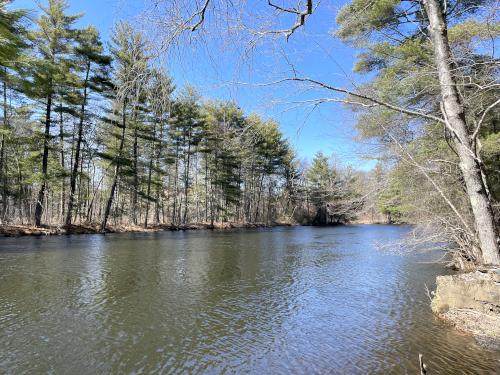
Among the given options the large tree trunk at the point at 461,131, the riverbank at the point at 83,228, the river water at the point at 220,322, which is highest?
the large tree trunk at the point at 461,131

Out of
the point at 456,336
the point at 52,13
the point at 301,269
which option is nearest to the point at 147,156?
the point at 52,13

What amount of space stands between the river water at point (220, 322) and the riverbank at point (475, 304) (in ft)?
0.83

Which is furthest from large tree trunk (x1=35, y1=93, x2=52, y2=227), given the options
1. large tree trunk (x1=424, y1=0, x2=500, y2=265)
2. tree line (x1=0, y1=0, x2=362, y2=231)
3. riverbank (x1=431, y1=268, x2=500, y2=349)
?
large tree trunk (x1=424, y1=0, x2=500, y2=265)

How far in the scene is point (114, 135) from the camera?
27.7 m

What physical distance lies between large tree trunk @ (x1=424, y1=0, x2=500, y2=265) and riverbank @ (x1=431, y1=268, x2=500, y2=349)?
0.86 metres

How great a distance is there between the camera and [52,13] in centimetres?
2305

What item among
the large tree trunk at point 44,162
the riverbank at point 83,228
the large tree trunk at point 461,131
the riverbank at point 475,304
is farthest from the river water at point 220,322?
the large tree trunk at point 44,162

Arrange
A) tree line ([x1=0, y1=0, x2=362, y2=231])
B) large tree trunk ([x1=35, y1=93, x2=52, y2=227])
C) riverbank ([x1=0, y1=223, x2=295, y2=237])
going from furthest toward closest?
large tree trunk ([x1=35, y1=93, x2=52, y2=227]) → riverbank ([x1=0, y1=223, x2=295, y2=237]) → tree line ([x1=0, y1=0, x2=362, y2=231])

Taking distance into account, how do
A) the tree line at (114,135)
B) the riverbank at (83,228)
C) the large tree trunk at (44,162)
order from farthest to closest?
the large tree trunk at (44,162), the riverbank at (83,228), the tree line at (114,135)

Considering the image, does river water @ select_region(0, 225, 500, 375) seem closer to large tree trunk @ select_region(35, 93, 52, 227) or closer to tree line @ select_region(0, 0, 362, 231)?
tree line @ select_region(0, 0, 362, 231)

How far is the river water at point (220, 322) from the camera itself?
16.0ft

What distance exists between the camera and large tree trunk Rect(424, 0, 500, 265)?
4.72m

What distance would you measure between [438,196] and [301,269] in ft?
16.0

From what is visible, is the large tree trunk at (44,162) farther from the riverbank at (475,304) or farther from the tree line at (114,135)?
the riverbank at (475,304)
